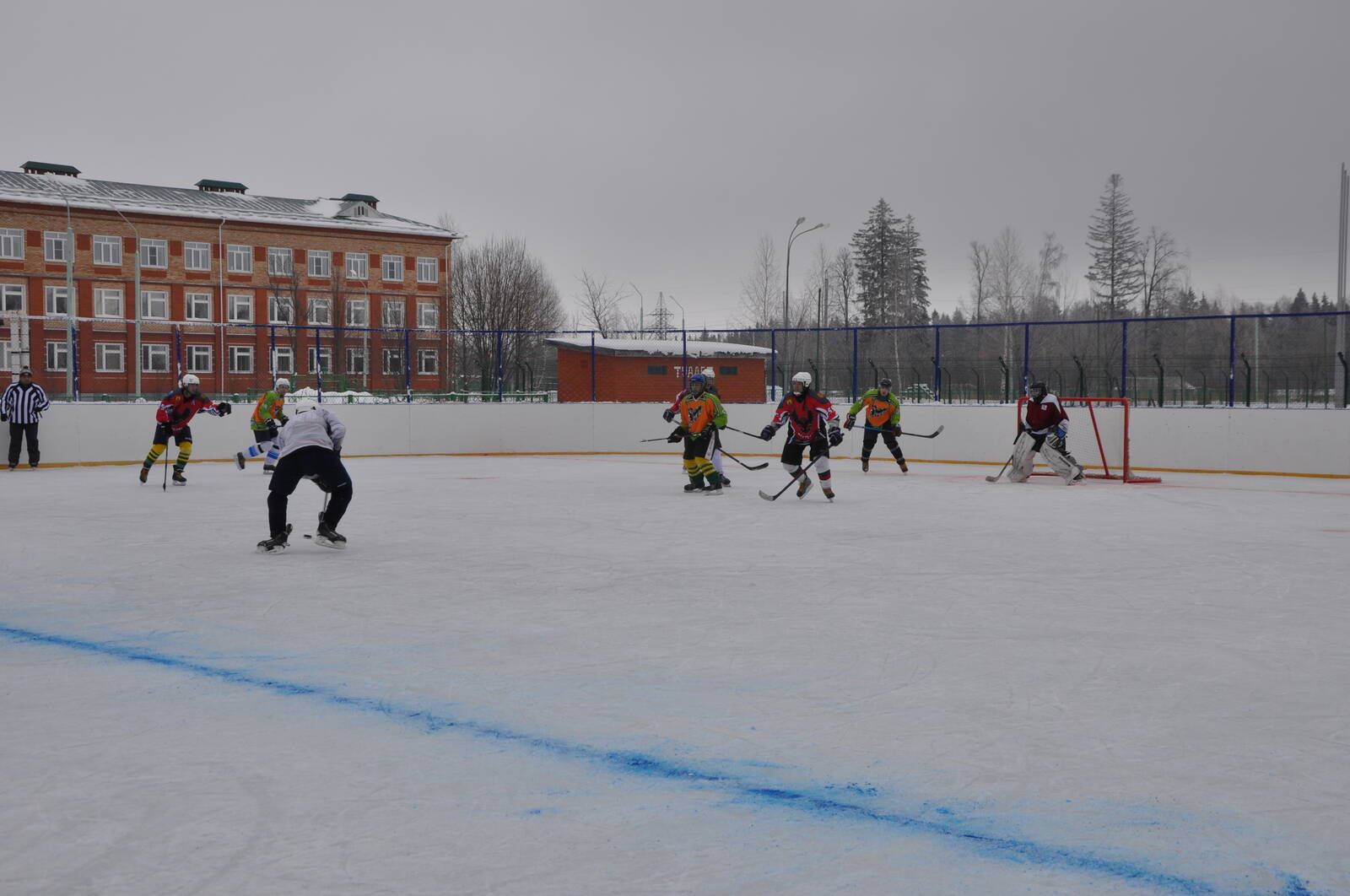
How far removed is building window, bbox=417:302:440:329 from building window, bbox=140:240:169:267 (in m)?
11.5

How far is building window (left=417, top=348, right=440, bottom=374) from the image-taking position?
2254cm

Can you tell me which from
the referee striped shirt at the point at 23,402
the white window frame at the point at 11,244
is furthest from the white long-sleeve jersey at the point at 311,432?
the white window frame at the point at 11,244

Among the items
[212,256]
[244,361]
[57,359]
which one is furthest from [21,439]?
[212,256]

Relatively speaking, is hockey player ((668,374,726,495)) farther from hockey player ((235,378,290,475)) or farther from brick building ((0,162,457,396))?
brick building ((0,162,457,396))

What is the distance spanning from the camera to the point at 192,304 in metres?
52.3

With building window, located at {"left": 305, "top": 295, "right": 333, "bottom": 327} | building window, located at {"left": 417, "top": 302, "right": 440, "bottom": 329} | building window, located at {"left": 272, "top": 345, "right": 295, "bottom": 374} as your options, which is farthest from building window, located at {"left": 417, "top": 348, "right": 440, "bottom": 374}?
building window, located at {"left": 417, "top": 302, "right": 440, "bottom": 329}

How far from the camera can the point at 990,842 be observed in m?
2.96

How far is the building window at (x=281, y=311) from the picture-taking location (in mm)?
49075

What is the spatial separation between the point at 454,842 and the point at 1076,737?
7.04 ft

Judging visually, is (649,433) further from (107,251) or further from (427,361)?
(107,251)

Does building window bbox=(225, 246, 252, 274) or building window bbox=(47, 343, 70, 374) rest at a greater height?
building window bbox=(225, 246, 252, 274)

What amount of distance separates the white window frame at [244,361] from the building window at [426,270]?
111 ft

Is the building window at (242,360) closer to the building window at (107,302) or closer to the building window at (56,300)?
the building window at (107,302)

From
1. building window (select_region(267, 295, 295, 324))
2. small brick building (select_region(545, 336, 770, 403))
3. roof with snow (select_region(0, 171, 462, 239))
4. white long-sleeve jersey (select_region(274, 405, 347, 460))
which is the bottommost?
white long-sleeve jersey (select_region(274, 405, 347, 460))
